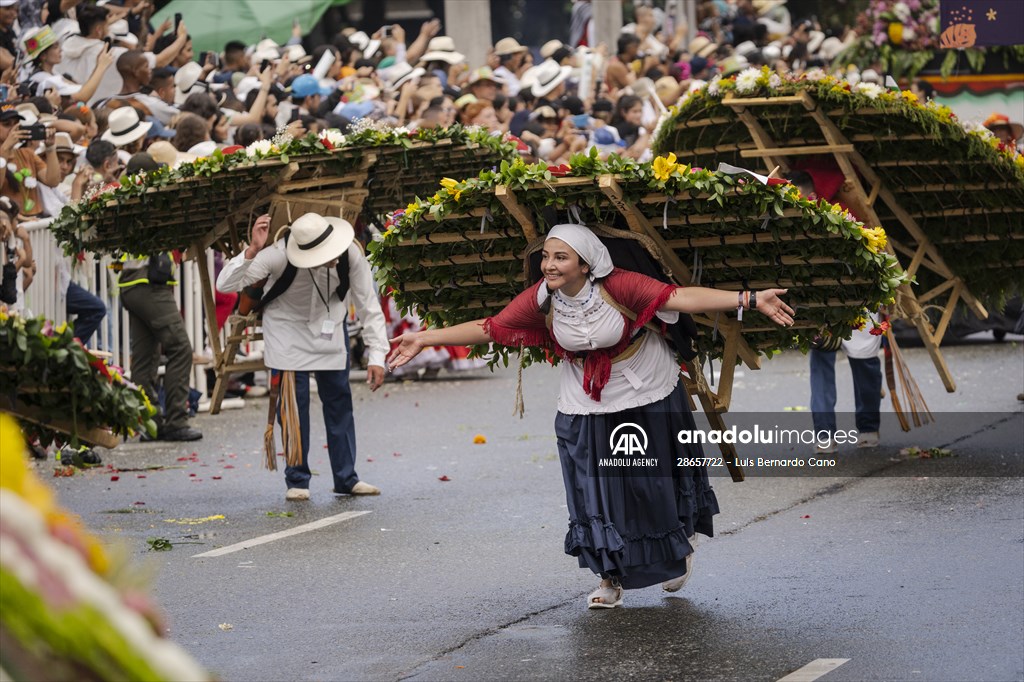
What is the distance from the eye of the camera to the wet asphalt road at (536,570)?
593 cm

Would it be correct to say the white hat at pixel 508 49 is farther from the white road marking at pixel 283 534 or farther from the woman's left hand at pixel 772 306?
the woman's left hand at pixel 772 306

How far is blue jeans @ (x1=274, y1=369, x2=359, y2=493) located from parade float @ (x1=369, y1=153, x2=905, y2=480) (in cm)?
256

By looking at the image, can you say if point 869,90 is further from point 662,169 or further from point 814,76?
point 662,169

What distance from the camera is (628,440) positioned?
6625mm

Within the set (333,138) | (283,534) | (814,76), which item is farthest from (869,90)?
(283,534)

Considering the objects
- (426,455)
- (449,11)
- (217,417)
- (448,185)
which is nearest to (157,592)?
(448,185)

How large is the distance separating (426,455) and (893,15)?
11.9 metres

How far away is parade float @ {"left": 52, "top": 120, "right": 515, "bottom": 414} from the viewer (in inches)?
359

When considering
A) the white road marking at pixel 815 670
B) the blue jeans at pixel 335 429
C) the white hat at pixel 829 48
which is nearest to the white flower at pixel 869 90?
the blue jeans at pixel 335 429

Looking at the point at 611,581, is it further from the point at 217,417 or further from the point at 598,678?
the point at 217,417

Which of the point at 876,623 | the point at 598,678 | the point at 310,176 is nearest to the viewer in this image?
the point at 598,678

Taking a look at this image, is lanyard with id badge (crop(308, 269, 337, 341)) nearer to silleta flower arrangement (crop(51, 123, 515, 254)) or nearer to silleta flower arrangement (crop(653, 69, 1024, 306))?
silleta flower arrangement (crop(51, 123, 515, 254))

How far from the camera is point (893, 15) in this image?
67.6 ft

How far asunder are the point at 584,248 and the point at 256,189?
362 cm
